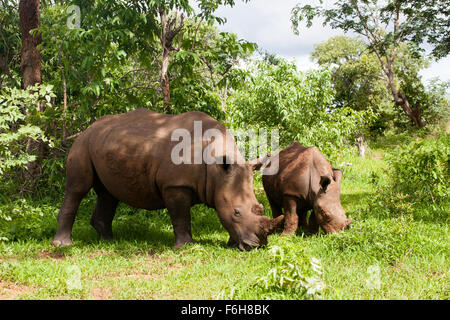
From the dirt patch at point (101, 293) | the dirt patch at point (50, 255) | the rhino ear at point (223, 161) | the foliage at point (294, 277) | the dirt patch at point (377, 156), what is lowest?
the dirt patch at point (101, 293)

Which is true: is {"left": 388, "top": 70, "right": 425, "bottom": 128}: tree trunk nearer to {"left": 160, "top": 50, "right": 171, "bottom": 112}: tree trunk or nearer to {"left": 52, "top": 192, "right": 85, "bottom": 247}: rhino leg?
{"left": 160, "top": 50, "right": 171, "bottom": 112}: tree trunk

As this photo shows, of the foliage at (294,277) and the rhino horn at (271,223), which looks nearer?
the foliage at (294,277)

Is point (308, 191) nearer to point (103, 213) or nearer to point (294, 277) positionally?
point (294, 277)

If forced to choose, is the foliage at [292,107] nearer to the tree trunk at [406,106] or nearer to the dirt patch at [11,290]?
the dirt patch at [11,290]

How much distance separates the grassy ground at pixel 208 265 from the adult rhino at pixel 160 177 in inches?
13.8

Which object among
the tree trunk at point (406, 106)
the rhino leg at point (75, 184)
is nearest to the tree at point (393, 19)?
the tree trunk at point (406, 106)

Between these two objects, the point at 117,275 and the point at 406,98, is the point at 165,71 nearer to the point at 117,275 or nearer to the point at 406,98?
the point at 117,275

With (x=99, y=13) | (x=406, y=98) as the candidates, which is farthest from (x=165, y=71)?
(x=406, y=98)

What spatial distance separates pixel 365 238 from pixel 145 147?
11.4 feet

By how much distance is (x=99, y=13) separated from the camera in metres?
8.88

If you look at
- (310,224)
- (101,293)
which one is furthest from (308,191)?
(101,293)

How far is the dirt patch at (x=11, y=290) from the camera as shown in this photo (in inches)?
194

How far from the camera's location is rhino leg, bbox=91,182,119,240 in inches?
309

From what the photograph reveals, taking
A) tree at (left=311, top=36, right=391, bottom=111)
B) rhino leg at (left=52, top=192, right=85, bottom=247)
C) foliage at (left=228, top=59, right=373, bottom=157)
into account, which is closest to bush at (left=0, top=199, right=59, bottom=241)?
rhino leg at (left=52, top=192, right=85, bottom=247)
